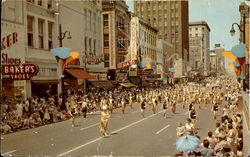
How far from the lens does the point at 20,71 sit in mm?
20328

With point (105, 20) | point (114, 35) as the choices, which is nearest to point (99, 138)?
point (105, 20)

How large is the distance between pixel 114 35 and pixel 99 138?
1129 inches

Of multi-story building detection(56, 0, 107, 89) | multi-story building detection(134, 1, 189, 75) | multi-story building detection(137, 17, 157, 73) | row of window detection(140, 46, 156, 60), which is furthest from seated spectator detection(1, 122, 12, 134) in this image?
multi-story building detection(137, 17, 157, 73)

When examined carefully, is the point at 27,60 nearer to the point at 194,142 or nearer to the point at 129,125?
the point at 129,125

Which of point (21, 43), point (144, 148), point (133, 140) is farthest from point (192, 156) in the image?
point (21, 43)

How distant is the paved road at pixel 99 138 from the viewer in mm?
13758

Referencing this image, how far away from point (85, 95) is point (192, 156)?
514 inches

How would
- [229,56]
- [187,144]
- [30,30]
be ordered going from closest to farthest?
[187,144] → [229,56] → [30,30]

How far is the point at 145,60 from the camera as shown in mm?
56562

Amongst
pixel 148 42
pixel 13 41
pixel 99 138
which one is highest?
pixel 148 42

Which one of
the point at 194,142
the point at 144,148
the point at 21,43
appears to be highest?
the point at 21,43

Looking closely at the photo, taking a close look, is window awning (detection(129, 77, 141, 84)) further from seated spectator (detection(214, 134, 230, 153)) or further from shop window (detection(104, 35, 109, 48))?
seated spectator (detection(214, 134, 230, 153))

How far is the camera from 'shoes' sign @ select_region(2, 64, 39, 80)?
65.5 ft

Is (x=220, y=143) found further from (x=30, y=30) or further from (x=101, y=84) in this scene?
(x=101, y=84)
